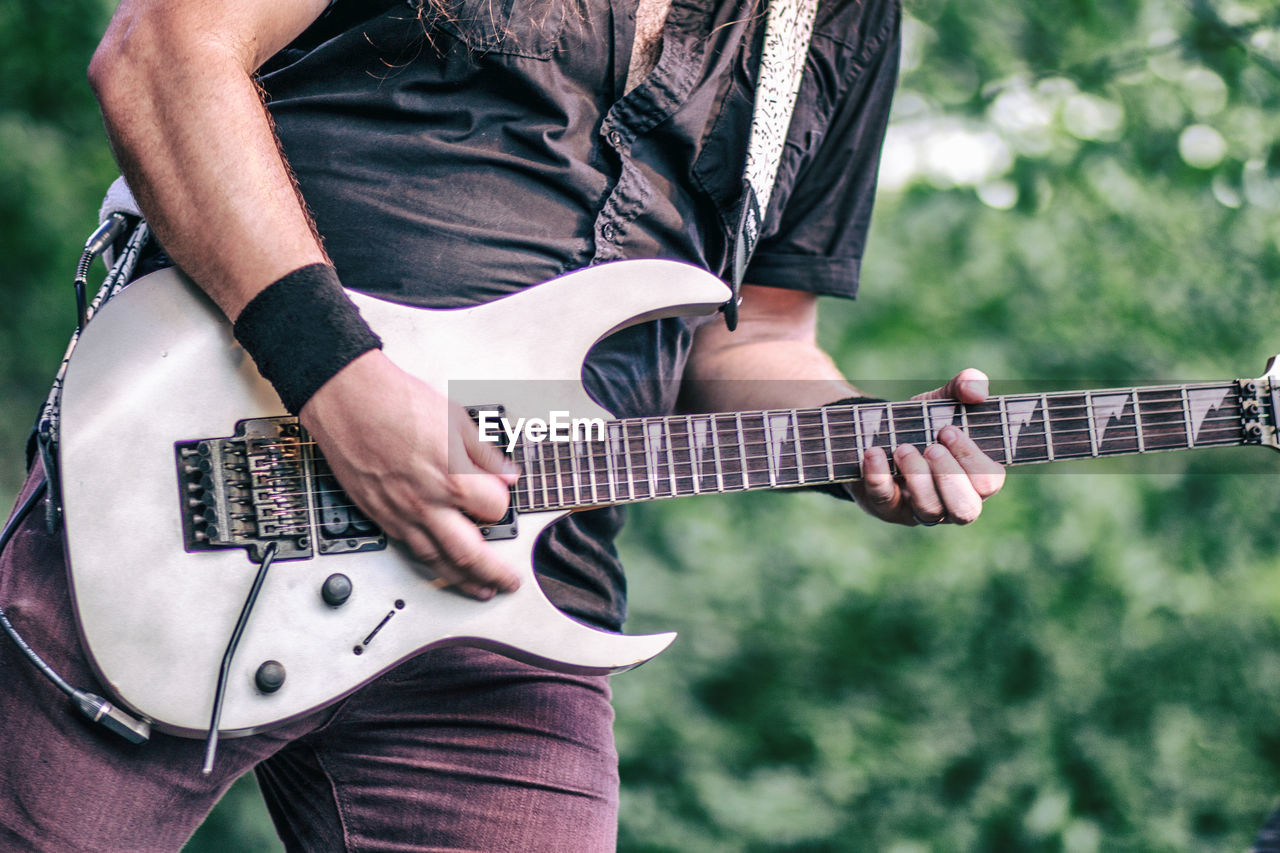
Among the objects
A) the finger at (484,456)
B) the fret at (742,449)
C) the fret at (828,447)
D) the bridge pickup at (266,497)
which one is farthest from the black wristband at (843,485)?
the bridge pickup at (266,497)

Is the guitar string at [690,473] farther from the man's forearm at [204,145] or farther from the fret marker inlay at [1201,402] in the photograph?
the man's forearm at [204,145]

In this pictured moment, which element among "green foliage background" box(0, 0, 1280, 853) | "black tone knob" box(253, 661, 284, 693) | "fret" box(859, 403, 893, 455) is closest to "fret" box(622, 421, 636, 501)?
"fret" box(859, 403, 893, 455)

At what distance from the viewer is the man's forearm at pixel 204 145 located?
100 centimetres

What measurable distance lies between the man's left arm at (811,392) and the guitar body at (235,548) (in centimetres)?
40

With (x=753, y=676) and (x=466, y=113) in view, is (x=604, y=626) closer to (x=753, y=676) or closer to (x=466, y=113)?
(x=466, y=113)

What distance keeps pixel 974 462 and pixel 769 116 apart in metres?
0.56

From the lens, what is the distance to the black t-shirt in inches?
44.8

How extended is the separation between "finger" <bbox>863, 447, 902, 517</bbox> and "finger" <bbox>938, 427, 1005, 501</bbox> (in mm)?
88

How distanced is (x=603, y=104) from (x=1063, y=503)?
2176 mm

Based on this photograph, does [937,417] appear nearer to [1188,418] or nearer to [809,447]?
[809,447]

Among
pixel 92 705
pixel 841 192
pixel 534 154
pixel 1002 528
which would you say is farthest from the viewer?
pixel 1002 528

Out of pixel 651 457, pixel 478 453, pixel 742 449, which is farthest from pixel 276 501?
pixel 742 449

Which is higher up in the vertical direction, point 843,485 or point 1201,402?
point 1201,402

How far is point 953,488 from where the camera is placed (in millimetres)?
1285
